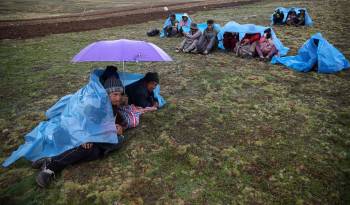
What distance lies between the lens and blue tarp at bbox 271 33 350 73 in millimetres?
8117

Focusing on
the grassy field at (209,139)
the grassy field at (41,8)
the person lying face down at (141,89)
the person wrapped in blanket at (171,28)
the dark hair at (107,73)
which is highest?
the grassy field at (41,8)

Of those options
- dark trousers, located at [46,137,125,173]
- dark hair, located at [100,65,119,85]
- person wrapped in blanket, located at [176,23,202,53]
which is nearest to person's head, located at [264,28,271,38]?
person wrapped in blanket, located at [176,23,202,53]

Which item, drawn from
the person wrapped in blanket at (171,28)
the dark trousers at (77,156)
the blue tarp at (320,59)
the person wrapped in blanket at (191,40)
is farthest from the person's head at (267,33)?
the dark trousers at (77,156)

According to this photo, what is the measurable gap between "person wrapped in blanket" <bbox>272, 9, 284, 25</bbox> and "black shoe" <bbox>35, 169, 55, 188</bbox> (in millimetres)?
12674

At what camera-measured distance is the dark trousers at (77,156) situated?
410cm

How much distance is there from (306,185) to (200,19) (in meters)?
14.1

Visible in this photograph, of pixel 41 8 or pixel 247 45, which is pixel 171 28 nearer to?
pixel 247 45

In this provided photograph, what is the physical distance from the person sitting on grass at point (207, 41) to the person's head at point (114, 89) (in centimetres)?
594

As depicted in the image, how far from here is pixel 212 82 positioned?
25.2ft

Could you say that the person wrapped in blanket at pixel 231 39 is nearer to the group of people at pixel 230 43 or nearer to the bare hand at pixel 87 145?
the group of people at pixel 230 43

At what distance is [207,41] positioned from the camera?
10422 millimetres

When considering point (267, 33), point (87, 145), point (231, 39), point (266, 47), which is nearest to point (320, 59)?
point (266, 47)

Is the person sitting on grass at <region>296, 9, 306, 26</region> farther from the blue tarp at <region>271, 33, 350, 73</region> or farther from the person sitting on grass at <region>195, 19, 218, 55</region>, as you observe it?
the blue tarp at <region>271, 33, 350, 73</region>

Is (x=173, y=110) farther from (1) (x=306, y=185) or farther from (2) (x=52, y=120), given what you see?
(1) (x=306, y=185)
